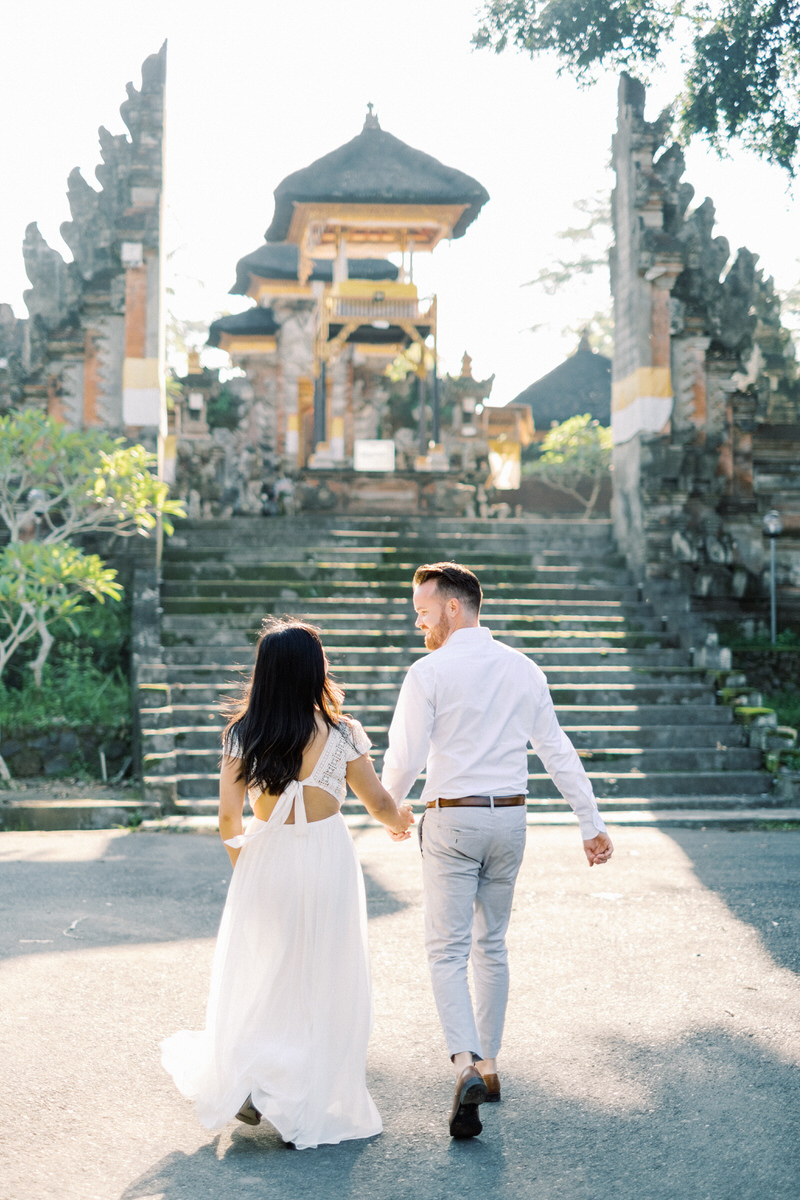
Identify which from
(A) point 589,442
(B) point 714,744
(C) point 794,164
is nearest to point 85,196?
(C) point 794,164

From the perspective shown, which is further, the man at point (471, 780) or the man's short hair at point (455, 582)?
the man's short hair at point (455, 582)

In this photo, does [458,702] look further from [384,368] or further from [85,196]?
[384,368]

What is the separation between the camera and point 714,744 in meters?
11.2

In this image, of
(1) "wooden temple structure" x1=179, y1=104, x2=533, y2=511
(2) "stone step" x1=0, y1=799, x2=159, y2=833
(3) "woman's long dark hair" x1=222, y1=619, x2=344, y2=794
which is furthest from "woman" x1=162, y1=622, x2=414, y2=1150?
(1) "wooden temple structure" x1=179, y1=104, x2=533, y2=511

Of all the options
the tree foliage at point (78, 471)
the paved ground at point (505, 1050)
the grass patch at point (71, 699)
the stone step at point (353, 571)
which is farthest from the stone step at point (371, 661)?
the paved ground at point (505, 1050)

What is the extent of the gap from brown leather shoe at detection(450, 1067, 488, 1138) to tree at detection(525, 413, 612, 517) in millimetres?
26003

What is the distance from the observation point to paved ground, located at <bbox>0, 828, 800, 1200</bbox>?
3.35 meters

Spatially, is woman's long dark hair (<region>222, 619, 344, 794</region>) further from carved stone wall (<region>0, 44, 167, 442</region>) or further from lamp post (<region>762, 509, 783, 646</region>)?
lamp post (<region>762, 509, 783, 646</region>)

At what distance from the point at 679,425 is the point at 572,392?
65.5 ft

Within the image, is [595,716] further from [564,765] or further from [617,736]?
[564,765]

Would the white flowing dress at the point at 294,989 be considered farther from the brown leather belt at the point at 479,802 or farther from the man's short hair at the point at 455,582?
the man's short hair at the point at 455,582

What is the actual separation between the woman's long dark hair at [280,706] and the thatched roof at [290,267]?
81.7 ft

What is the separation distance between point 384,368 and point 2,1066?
83.5 ft

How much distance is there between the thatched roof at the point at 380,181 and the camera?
20.1 meters
